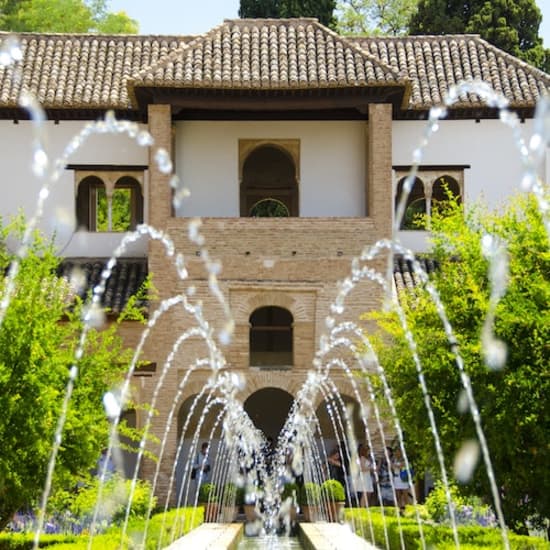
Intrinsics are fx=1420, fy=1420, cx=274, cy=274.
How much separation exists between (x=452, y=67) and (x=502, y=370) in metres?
14.0

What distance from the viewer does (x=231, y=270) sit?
931 inches

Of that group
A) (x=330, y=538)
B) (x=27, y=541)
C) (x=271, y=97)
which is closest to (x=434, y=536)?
(x=330, y=538)

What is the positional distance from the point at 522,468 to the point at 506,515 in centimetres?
95

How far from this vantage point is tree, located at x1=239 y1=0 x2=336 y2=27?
38656 mm

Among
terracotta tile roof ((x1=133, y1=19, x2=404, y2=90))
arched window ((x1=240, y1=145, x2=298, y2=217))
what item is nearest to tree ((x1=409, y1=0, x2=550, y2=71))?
arched window ((x1=240, y1=145, x2=298, y2=217))

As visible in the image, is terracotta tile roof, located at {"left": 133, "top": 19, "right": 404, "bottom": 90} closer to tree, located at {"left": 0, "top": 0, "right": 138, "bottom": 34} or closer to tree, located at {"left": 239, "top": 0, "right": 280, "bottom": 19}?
tree, located at {"left": 239, "top": 0, "right": 280, "bottom": 19}

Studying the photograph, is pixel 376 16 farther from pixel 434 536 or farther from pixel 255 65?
pixel 434 536

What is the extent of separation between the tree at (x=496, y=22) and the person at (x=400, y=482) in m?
17.4

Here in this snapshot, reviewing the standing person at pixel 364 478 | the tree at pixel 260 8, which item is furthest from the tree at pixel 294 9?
the standing person at pixel 364 478

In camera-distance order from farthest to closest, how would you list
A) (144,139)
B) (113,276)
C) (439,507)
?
(113,276) → (144,139) → (439,507)

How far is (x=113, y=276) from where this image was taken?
24.4 m

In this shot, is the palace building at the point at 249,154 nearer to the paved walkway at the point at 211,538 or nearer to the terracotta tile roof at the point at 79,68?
the terracotta tile roof at the point at 79,68

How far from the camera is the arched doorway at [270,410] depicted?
28234mm

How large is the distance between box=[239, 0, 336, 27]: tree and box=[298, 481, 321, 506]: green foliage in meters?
20.4
